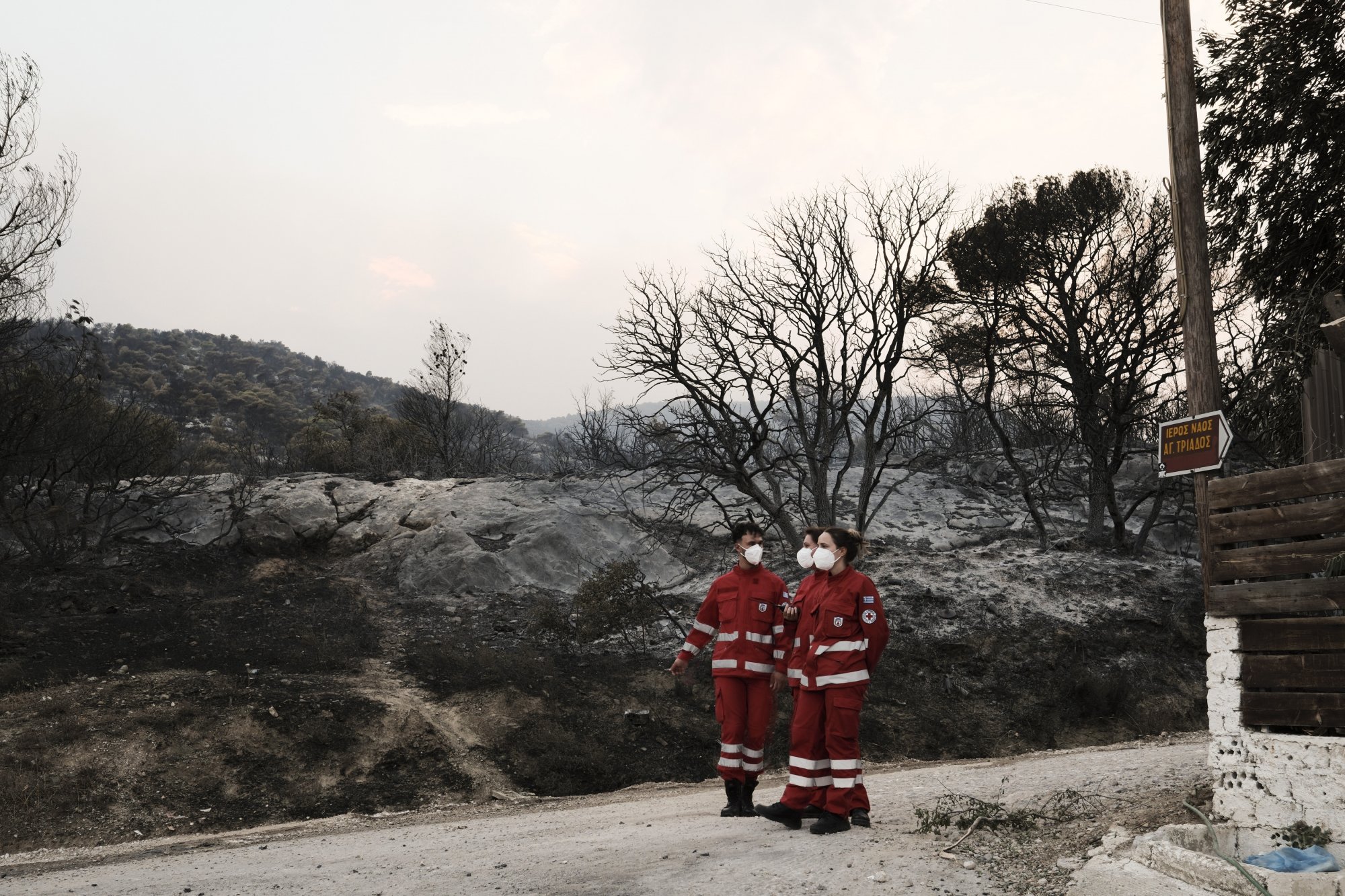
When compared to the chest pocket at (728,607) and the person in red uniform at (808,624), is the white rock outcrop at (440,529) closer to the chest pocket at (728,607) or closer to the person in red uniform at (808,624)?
the chest pocket at (728,607)

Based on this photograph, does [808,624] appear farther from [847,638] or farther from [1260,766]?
[1260,766]

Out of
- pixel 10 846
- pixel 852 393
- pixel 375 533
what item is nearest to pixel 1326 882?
pixel 10 846

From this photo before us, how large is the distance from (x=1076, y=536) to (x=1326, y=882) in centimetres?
1931

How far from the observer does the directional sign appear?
6.13 m

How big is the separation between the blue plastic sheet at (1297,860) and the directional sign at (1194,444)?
2.28m

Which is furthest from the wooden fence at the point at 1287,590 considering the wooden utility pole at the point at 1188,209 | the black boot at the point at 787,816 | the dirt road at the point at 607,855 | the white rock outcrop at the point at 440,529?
the white rock outcrop at the point at 440,529

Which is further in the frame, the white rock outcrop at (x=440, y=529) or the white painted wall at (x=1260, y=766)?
the white rock outcrop at (x=440, y=529)

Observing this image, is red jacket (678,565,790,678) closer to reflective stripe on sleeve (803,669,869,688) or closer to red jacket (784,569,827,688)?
red jacket (784,569,827,688)

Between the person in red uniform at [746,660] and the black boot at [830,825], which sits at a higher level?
the person in red uniform at [746,660]

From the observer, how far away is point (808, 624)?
20.7 feet

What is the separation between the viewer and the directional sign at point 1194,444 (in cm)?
613

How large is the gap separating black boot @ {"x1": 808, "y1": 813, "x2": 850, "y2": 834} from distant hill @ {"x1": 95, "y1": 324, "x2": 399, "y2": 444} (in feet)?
133

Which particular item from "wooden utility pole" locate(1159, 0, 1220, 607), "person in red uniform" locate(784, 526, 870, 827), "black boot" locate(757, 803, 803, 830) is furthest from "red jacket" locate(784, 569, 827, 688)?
"wooden utility pole" locate(1159, 0, 1220, 607)

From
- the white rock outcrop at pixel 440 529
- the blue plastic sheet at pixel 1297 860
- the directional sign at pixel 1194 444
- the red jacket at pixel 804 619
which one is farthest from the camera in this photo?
the white rock outcrop at pixel 440 529
